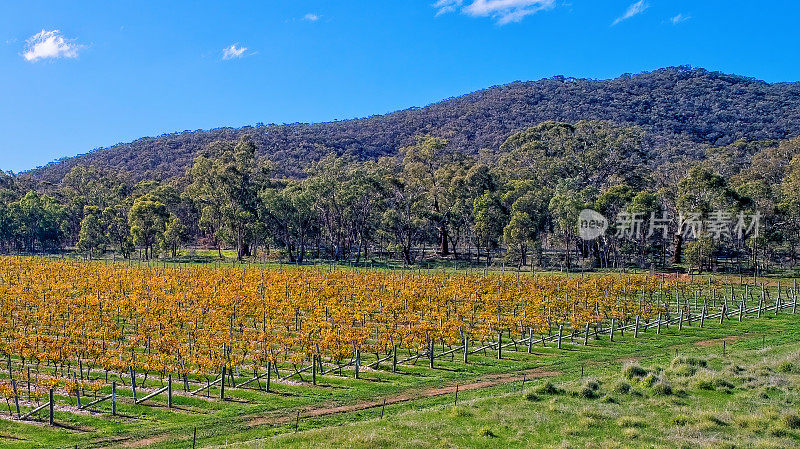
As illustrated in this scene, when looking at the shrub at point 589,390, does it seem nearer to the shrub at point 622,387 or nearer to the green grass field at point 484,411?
the green grass field at point 484,411

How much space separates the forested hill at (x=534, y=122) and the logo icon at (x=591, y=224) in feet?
233

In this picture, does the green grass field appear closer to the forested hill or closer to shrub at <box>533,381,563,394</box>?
shrub at <box>533,381,563,394</box>

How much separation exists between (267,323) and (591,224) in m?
42.0

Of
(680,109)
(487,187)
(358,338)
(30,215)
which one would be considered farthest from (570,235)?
A: (680,109)

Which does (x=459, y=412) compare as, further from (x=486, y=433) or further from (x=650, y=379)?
(x=650, y=379)

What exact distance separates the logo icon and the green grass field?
37.2 meters

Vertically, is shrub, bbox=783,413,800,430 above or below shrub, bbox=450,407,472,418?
above

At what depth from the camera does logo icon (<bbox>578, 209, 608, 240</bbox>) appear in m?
64.1

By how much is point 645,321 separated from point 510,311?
808 centimetres

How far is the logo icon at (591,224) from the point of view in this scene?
64062 mm

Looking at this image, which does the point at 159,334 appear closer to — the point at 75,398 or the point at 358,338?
the point at 75,398

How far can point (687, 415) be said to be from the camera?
18812 millimetres

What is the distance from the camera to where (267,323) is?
3375cm

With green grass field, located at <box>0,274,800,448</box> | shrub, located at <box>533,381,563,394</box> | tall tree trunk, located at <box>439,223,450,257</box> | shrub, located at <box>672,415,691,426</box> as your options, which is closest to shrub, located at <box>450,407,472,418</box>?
green grass field, located at <box>0,274,800,448</box>
